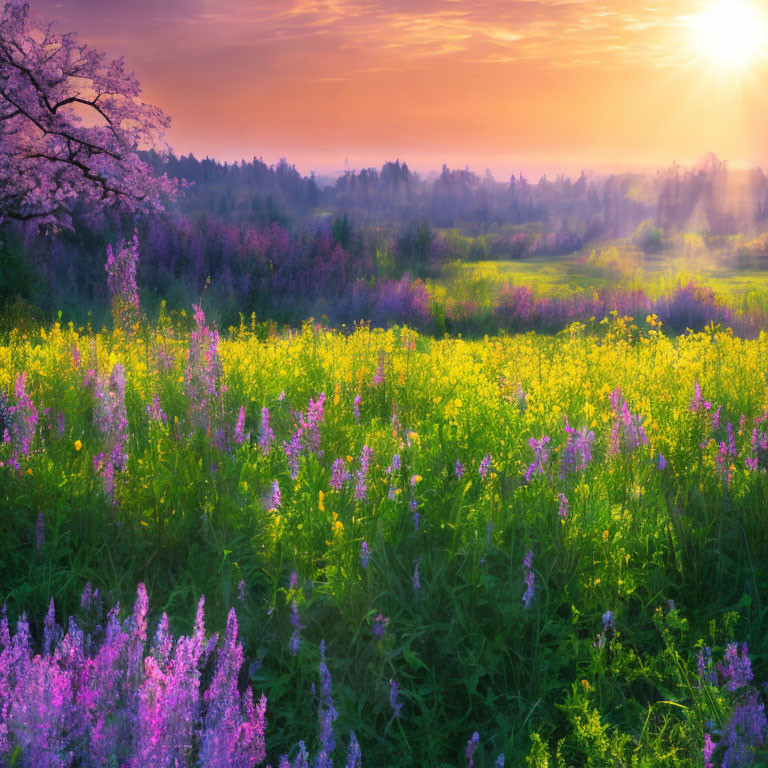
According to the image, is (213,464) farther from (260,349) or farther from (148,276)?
(148,276)

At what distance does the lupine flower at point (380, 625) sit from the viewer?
8.12ft

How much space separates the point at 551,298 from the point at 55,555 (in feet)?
48.2

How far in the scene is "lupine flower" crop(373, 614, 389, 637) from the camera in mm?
2475

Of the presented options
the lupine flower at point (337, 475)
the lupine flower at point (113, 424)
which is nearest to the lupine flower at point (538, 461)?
the lupine flower at point (337, 475)

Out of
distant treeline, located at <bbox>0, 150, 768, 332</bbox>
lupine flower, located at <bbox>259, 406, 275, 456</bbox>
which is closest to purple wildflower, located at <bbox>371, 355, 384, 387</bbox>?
lupine flower, located at <bbox>259, 406, 275, 456</bbox>

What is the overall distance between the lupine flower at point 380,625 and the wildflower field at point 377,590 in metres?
0.06

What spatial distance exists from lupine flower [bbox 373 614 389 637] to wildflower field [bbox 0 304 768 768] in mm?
61

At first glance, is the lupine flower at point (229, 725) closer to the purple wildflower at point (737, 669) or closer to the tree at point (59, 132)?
the purple wildflower at point (737, 669)

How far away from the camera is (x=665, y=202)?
40062 mm

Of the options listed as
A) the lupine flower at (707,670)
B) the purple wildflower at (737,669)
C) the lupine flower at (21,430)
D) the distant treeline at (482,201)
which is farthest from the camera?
the distant treeline at (482,201)

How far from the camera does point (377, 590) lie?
8.95 feet

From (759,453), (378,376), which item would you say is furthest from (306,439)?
(759,453)

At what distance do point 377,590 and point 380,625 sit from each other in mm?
244

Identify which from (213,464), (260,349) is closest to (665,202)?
(260,349)
